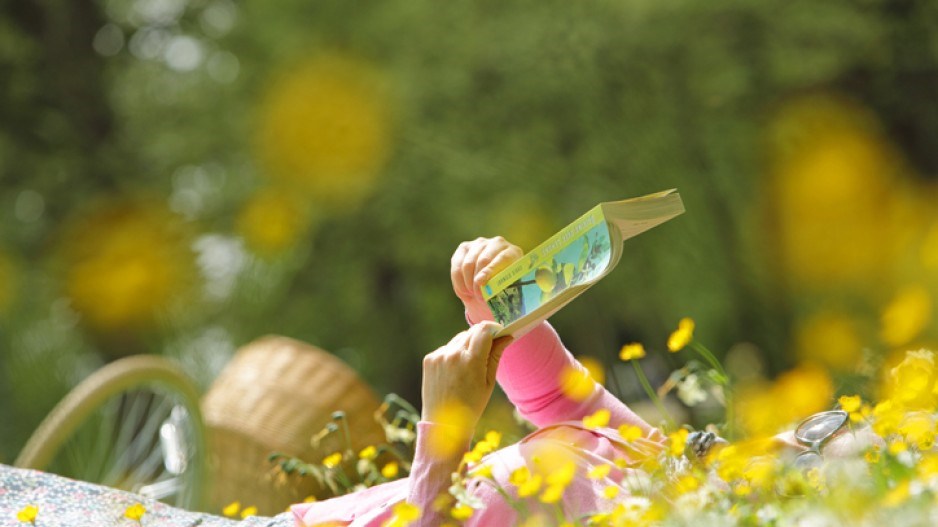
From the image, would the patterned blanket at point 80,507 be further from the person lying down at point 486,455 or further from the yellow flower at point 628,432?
the yellow flower at point 628,432

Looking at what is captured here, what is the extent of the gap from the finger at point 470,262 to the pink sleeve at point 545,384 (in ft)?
0.41

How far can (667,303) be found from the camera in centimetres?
746

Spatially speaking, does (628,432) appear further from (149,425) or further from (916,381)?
(149,425)

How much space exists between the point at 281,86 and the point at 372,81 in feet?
2.12

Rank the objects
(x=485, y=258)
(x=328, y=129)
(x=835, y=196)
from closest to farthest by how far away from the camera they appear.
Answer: (x=485, y=258) < (x=835, y=196) < (x=328, y=129)

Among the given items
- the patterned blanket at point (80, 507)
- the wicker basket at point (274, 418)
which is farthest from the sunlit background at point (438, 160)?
the patterned blanket at point (80, 507)

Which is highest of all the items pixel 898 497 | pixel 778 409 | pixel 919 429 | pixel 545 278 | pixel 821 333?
pixel 545 278

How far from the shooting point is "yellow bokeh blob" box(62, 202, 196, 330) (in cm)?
634

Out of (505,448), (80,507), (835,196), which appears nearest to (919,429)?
(505,448)

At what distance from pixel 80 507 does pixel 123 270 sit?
4738mm

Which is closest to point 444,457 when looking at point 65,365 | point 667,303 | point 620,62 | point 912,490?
point 912,490

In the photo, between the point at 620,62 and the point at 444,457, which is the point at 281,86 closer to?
the point at 620,62

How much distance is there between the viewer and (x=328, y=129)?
8164 millimetres

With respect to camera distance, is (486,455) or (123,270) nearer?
(486,455)
